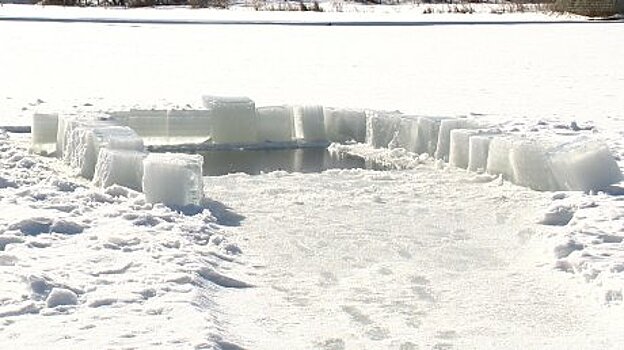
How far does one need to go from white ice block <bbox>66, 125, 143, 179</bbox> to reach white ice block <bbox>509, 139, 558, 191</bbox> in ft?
8.98

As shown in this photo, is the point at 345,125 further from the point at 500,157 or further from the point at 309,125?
the point at 500,157

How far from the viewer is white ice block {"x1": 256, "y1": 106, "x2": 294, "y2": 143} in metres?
10.0

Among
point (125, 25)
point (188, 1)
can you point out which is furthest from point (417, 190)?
point (188, 1)

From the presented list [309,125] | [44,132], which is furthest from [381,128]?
[44,132]

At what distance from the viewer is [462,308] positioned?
4.86 meters

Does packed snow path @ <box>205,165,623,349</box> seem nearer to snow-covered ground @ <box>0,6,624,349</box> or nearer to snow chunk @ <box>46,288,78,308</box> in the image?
snow-covered ground @ <box>0,6,624,349</box>

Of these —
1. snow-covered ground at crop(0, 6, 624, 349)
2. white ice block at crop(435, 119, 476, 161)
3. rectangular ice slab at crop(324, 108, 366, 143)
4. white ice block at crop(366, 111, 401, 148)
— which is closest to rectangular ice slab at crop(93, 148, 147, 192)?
snow-covered ground at crop(0, 6, 624, 349)

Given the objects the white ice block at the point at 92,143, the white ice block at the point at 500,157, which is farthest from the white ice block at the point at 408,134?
the white ice block at the point at 92,143

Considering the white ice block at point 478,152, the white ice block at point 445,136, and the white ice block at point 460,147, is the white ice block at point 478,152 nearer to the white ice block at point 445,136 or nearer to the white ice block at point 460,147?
the white ice block at point 460,147

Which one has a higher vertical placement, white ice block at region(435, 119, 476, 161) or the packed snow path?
white ice block at region(435, 119, 476, 161)

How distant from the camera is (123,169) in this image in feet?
23.5

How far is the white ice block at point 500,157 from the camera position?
25.7ft

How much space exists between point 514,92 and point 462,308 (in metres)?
9.62

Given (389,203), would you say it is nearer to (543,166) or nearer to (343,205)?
(343,205)
